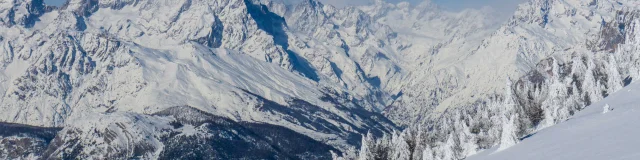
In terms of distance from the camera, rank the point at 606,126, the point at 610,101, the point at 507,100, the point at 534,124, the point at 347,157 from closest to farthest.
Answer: the point at 606,126, the point at 610,101, the point at 534,124, the point at 507,100, the point at 347,157

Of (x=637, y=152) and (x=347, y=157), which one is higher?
(x=637, y=152)

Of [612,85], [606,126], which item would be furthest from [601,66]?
[606,126]

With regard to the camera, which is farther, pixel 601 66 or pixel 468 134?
pixel 601 66

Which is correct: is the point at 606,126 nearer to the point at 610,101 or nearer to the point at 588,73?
the point at 610,101

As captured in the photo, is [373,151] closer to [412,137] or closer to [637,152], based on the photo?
[412,137]

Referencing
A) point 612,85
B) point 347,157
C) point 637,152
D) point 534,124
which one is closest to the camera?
point 637,152

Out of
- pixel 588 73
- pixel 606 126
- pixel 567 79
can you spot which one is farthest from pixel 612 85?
pixel 606 126
